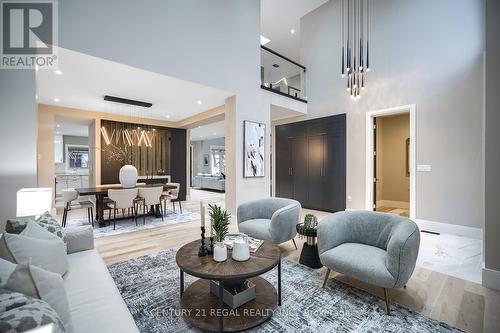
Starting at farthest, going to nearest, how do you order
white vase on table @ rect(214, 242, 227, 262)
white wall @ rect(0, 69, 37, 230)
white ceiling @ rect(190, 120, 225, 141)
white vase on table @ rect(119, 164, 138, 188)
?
white ceiling @ rect(190, 120, 225, 141)
white vase on table @ rect(119, 164, 138, 188)
white wall @ rect(0, 69, 37, 230)
white vase on table @ rect(214, 242, 227, 262)

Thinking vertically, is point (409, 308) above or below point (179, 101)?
below

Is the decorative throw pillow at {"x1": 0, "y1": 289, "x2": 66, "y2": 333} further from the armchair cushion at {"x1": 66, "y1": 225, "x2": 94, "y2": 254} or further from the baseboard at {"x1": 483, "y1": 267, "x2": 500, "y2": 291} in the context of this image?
the baseboard at {"x1": 483, "y1": 267, "x2": 500, "y2": 291}

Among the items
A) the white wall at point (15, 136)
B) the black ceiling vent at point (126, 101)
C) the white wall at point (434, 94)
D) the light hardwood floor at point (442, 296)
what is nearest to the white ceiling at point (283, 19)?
the white wall at point (434, 94)

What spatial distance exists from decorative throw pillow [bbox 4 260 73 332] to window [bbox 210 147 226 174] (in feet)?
42.1

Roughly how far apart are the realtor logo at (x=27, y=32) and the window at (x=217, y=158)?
10733 millimetres

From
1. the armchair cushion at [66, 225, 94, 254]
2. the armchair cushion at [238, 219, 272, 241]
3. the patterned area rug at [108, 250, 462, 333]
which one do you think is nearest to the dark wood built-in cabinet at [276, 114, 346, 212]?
the armchair cushion at [238, 219, 272, 241]

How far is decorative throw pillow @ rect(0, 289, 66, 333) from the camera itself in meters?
0.76

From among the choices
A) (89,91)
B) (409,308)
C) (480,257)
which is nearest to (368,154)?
(480,257)

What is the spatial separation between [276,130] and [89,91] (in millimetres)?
4933

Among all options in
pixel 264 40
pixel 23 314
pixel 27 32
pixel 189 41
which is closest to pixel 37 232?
pixel 23 314

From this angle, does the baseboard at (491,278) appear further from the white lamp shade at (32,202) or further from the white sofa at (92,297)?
the white lamp shade at (32,202)

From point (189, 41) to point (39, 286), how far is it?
167 inches

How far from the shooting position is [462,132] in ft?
13.7

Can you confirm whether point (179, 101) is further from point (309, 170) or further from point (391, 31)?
point (391, 31)
